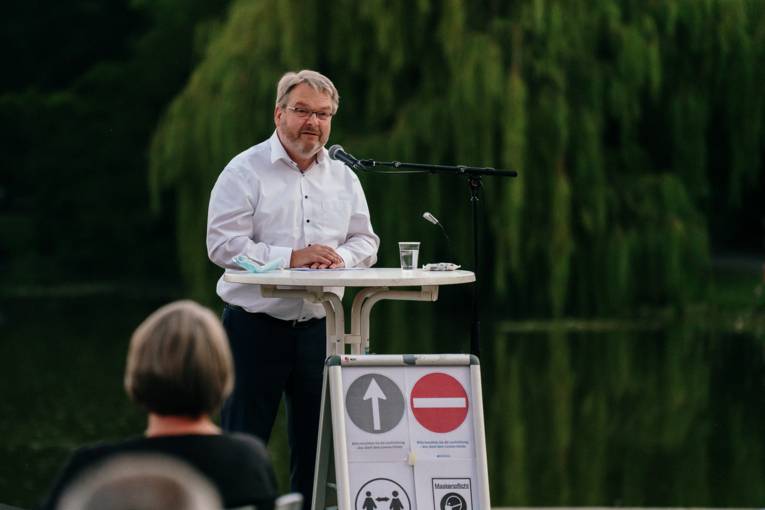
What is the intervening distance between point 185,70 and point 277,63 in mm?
14676

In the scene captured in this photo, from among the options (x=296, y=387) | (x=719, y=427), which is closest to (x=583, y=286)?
(x=719, y=427)

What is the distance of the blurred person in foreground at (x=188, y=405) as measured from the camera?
7.29 feet

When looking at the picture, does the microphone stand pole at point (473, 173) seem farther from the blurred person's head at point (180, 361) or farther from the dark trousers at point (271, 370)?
the blurred person's head at point (180, 361)

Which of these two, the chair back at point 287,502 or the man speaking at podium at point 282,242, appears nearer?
the chair back at point 287,502

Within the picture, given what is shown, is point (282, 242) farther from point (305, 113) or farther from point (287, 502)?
point (287, 502)

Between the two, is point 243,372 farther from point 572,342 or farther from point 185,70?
point 185,70

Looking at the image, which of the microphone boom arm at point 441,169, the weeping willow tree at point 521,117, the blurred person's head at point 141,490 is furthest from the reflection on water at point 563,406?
the blurred person's head at point 141,490

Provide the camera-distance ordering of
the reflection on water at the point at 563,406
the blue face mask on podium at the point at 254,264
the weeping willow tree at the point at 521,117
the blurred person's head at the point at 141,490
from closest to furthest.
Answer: the blurred person's head at the point at 141,490 < the blue face mask on podium at the point at 254,264 < the reflection on water at the point at 563,406 < the weeping willow tree at the point at 521,117

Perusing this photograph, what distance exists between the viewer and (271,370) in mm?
4449

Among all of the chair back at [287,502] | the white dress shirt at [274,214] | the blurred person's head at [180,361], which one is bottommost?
the chair back at [287,502]

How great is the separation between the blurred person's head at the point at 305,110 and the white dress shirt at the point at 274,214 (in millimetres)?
72

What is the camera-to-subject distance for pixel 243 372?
4.45 m

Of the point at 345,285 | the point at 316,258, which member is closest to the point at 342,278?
the point at 345,285

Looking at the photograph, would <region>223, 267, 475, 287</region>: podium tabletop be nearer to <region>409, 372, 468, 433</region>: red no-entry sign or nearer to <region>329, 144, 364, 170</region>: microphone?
<region>329, 144, 364, 170</region>: microphone
